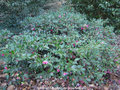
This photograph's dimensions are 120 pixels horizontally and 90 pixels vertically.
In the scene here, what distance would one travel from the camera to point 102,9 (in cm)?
443

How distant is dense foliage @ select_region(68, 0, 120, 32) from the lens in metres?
4.12

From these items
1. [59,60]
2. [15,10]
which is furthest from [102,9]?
[59,60]

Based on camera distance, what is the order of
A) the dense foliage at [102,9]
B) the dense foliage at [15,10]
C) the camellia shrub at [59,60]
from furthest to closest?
1. the dense foliage at [102,9]
2. the dense foliage at [15,10]
3. the camellia shrub at [59,60]

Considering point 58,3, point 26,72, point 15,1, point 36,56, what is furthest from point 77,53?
point 58,3

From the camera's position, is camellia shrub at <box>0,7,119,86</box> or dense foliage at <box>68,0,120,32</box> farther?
dense foliage at <box>68,0,120,32</box>

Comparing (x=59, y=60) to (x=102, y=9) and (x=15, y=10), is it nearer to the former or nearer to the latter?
(x=15, y=10)

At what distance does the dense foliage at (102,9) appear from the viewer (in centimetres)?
412

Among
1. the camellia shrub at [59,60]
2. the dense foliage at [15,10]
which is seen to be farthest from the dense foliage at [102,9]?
the camellia shrub at [59,60]

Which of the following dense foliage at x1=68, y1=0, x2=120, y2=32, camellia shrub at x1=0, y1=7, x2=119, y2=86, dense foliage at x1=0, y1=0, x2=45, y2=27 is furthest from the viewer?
dense foliage at x1=68, y1=0, x2=120, y2=32

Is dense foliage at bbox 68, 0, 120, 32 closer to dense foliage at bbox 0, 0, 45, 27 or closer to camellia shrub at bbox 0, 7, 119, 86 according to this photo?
dense foliage at bbox 0, 0, 45, 27

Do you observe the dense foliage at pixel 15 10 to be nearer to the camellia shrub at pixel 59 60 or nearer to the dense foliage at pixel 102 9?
the dense foliage at pixel 102 9

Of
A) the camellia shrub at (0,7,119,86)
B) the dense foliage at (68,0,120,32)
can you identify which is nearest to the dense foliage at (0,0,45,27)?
the dense foliage at (68,0,120,32)

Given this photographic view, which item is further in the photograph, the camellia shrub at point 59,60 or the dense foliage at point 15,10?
the dense foliage at point 15,10

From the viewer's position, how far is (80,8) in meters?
4.93
